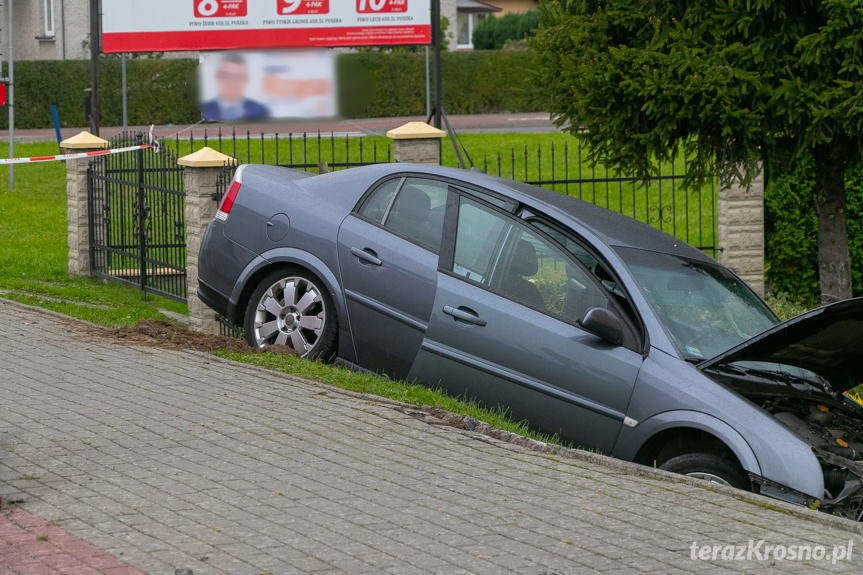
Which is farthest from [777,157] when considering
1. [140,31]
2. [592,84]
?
[140,31]

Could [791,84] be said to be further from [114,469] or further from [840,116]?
[114,469]

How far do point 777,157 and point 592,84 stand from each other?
156 centimetres

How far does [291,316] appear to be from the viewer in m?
8.44

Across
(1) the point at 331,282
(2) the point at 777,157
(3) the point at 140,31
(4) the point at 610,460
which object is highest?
(3) the point at 140,31

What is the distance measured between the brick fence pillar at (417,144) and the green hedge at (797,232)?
3931mm

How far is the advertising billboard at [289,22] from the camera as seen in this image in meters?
14.9

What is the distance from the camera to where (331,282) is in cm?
809

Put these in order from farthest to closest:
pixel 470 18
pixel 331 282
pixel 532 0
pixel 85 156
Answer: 1. pixel 532 0
2. pixel 470 18
3. pixel 85 156
4. pixel 331 282

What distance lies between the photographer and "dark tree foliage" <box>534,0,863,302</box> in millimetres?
9250

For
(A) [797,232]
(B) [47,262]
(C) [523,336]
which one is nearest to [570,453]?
(C) [523,336]

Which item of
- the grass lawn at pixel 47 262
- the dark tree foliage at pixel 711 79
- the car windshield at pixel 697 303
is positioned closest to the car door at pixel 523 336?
the car windshield at pixel 697 303

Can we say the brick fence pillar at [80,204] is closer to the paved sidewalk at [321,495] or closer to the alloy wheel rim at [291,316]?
the alloy wheel rim at [291,316]

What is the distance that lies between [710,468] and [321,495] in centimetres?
198

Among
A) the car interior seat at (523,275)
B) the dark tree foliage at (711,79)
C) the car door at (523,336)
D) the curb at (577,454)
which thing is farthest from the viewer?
the dark tree foliage at (711,79)
